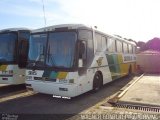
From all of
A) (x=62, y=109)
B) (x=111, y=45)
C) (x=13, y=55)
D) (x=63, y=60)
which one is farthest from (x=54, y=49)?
(x=111, y=45)

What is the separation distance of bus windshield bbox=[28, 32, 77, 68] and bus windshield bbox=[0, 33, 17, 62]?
1.86 meters

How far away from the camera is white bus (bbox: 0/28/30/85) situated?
12461mm

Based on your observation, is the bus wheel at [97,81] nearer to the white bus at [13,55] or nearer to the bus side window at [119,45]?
the white bus at [13,55]

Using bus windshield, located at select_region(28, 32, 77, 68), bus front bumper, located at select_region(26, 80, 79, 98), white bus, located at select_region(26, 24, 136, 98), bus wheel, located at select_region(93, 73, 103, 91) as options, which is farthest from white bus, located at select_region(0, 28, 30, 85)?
bus wheel, located at select_region(93, 73, 103, 91)

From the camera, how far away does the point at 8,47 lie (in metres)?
12.8

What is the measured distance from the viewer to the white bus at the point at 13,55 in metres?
12.5

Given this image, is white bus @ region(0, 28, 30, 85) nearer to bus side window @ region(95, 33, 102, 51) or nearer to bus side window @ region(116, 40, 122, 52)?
bus side window @ region(95, 33, 102, 51)

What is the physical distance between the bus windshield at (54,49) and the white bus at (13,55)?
176 centimetres

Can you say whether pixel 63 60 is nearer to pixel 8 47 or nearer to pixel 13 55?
pixel 13 55

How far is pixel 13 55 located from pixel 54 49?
9.63 ft

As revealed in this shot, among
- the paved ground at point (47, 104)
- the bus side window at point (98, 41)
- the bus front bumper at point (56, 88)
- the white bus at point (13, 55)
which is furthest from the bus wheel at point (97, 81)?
the white bus at point (13, 55)

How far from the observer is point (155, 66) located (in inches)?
1066

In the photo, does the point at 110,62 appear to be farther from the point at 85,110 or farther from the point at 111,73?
the point at 85,110

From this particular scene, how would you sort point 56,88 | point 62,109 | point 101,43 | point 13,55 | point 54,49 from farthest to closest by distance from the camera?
1. point 101,43
2. point 13,55
3. point 54,49
4. point 56,88
5. point 62,109
